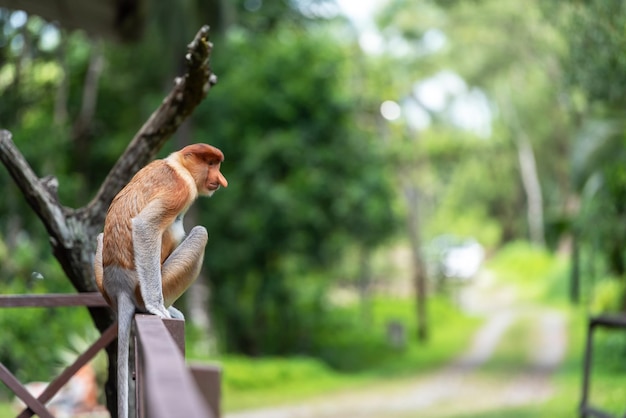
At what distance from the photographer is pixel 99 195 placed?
4.83 m

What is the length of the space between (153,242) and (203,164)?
0.32m

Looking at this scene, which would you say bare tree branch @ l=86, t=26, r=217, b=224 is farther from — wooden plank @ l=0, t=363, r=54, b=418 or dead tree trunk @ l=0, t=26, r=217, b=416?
wooden plank @ l=0, t=363, r=54, b=418

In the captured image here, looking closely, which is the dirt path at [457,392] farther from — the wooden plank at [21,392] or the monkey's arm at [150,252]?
the monkey's arm at [150,252]

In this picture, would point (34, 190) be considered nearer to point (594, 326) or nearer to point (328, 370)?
point (594, 326)

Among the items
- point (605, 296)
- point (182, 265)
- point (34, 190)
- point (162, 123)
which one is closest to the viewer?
point (182, 265)

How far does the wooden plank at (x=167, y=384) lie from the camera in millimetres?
1642

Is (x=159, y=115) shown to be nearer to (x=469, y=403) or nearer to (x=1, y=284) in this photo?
(x=1, y=284)

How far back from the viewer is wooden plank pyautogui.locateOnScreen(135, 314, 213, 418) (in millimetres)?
1642

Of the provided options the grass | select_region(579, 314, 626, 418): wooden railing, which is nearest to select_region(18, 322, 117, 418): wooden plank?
select_region(579, 314, 626, 418): wooden railing

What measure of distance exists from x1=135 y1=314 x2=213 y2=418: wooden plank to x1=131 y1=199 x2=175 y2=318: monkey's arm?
64 cm

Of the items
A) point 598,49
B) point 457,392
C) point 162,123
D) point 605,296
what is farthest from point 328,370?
point 162,123

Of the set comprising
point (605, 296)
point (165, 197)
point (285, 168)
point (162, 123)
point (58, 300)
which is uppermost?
point (162, 123)

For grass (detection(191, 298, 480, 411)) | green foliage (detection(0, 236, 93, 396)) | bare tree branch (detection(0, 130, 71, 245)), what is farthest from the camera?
grass (detection(191, 298, 480, 411))

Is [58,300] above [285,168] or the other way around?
above
